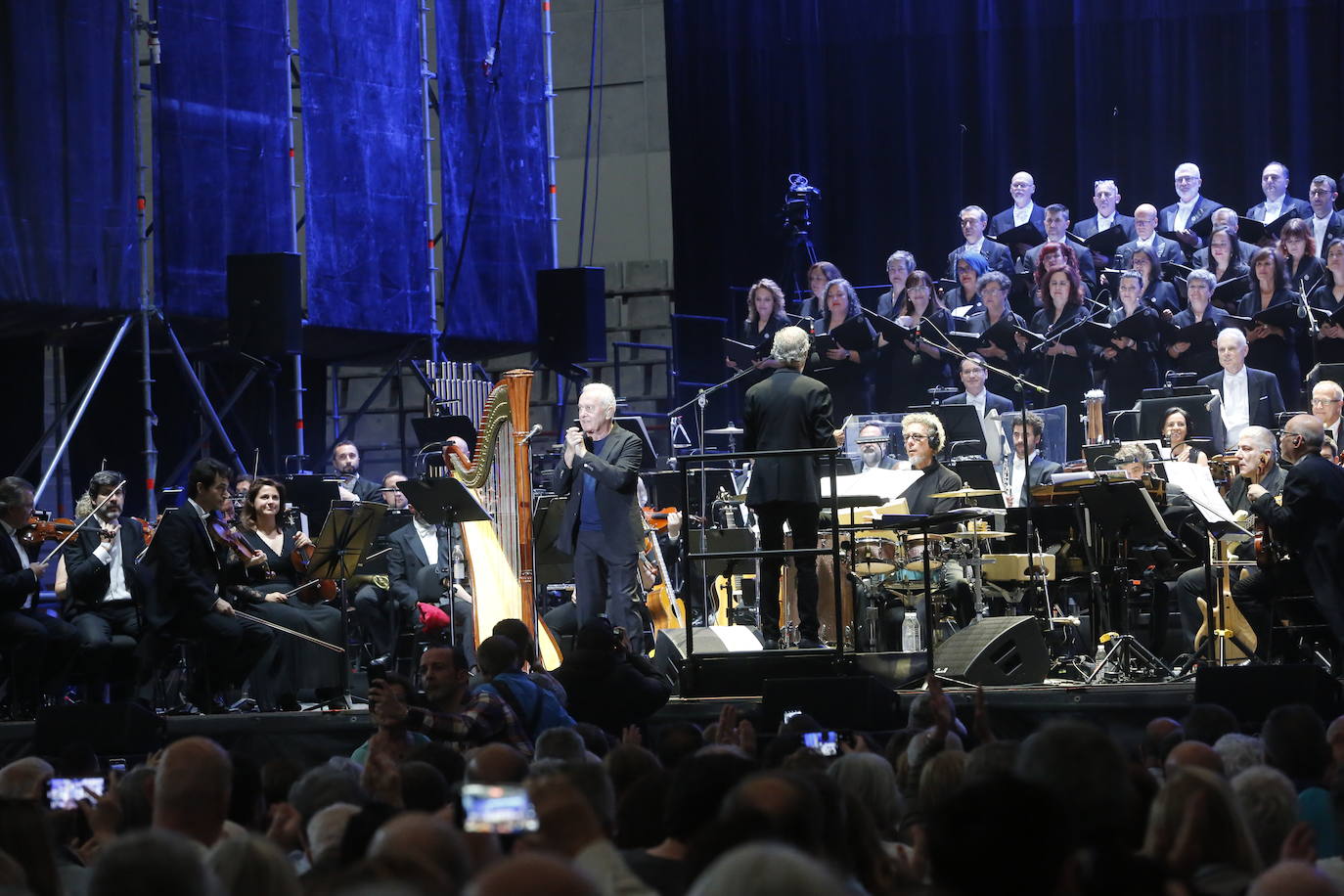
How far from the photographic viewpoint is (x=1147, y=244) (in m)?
15.4

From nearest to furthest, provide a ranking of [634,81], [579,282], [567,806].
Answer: [567,806] < [579,282] < [634,81]

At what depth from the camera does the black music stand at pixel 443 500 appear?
8.38 m

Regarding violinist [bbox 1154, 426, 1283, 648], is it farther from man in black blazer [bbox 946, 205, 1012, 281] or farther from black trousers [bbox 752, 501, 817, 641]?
man in black blazer [bbox 946, 205, 1012, 281]

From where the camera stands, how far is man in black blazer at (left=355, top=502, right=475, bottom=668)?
10266mm

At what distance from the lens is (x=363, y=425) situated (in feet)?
56.7

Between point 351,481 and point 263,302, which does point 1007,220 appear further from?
point 351,481

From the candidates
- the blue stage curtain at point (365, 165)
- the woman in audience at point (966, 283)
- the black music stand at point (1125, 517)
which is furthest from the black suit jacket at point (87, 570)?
the woman in audience at point (966, 283)

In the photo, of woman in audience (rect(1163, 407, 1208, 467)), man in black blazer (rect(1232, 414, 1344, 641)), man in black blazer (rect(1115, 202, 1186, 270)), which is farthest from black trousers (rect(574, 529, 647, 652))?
man in black blazer (rect(1115, 202, 1186, 270))

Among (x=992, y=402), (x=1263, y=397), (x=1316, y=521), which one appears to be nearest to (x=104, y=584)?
(x=1316, y=521)

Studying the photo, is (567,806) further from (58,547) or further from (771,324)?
(771,324)

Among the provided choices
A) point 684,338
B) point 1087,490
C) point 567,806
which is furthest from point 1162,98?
point 567,806

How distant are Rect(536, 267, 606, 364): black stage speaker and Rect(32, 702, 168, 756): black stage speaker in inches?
312

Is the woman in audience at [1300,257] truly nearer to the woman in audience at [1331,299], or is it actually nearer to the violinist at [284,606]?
the woman in audience at [1331,299]

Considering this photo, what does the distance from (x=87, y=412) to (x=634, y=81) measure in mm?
7179
